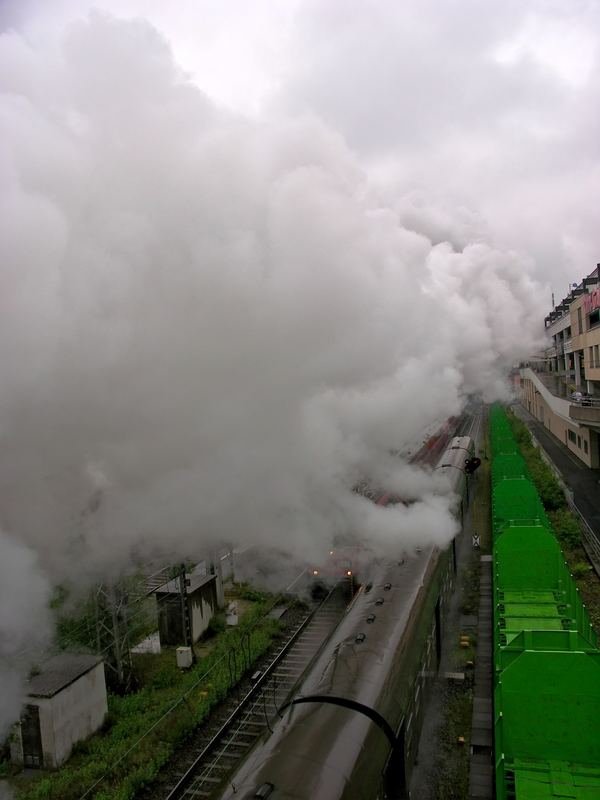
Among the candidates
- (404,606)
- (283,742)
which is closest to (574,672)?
(404,606)

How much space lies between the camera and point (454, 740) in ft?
25.7

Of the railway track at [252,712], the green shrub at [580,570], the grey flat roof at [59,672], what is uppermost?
the grey flat roof at [59,672]

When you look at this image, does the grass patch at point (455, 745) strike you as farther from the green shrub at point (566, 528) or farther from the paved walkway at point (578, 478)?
the paved walkway at point (578, 478)

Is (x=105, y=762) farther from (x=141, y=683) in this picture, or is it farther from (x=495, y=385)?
(x=495, y=385)

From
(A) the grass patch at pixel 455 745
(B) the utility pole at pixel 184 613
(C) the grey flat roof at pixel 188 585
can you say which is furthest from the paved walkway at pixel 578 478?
(B) the utility pole at pixel 184 613

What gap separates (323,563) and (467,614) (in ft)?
10.4

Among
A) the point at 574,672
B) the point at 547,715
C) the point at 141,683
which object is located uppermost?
the point at 574,672

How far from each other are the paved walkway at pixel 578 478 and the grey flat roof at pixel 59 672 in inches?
494

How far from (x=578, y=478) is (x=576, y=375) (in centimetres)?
1130

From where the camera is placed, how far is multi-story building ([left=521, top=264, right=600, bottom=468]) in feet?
79.3

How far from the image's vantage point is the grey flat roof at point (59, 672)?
8.02 metres

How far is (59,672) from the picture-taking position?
852 centimetres

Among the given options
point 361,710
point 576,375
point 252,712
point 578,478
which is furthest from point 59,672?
point 576,375

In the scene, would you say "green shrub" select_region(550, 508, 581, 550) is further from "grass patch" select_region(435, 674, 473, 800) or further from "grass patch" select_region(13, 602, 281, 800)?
"grass patch" select_region(13, 602, 281, 800)
